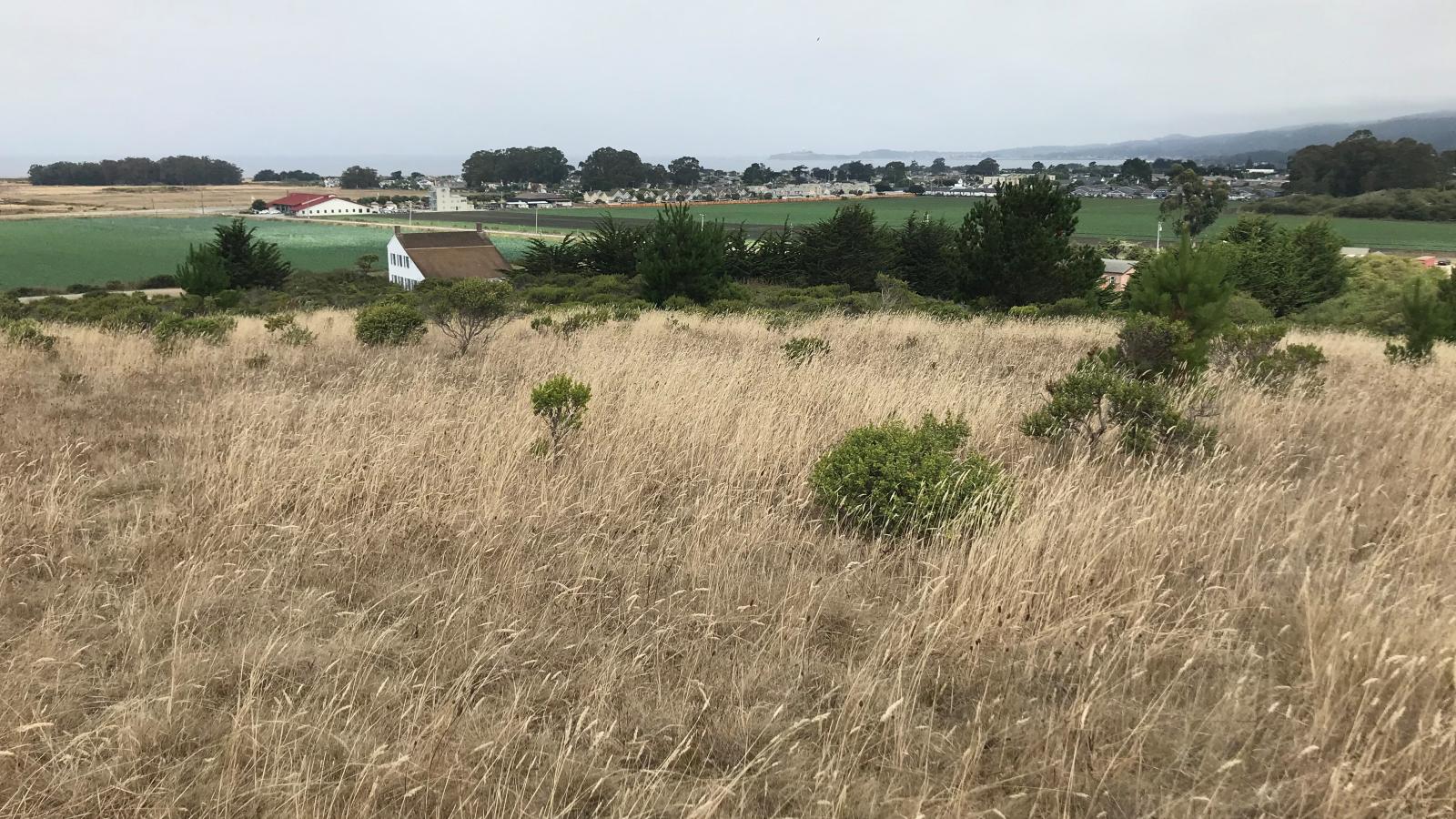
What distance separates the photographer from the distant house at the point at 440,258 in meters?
50.4

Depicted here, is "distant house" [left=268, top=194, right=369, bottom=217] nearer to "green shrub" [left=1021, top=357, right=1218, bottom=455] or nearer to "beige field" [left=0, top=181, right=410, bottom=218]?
"beige field" [left=0, top=181, right=410, bottom=218]

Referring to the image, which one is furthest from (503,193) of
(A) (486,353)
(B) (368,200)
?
(A) (486,353)

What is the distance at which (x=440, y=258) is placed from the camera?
51438 mm

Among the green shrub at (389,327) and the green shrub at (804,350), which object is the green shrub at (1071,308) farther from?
the green shrub at (389,327)

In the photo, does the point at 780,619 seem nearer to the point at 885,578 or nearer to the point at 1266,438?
the point at 885,578

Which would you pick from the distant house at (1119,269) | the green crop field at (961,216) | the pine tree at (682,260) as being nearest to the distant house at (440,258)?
the green crop field at (961,216)

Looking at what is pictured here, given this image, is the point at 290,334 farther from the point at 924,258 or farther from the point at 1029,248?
the point at 924,258

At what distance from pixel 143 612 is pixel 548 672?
5.13 feet

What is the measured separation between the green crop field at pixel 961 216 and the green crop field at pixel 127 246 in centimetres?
1842

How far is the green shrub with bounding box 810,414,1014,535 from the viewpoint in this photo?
391 centimetres

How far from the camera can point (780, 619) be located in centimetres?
309

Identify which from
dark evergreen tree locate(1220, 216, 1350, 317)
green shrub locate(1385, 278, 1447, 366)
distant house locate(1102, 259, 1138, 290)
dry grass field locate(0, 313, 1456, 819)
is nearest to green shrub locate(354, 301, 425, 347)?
dry grass field locate(0, 313, 1456, 819)

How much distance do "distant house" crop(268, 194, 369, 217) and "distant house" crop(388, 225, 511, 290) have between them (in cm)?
7975

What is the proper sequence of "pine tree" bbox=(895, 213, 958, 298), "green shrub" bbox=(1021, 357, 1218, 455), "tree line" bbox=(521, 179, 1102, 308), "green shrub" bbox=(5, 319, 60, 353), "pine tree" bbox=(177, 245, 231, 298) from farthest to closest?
"pine tree" bbox=(895, 213, 958, 298) < "pine tree" bbox=(177, 245, 231, 298) < "tree line" bbox=(521, 179, 1102, 308) < "green shrub" bbox=(5, 319, 60, 353) < "green shrub" bbox=(1021, 357, 1218, 455)
